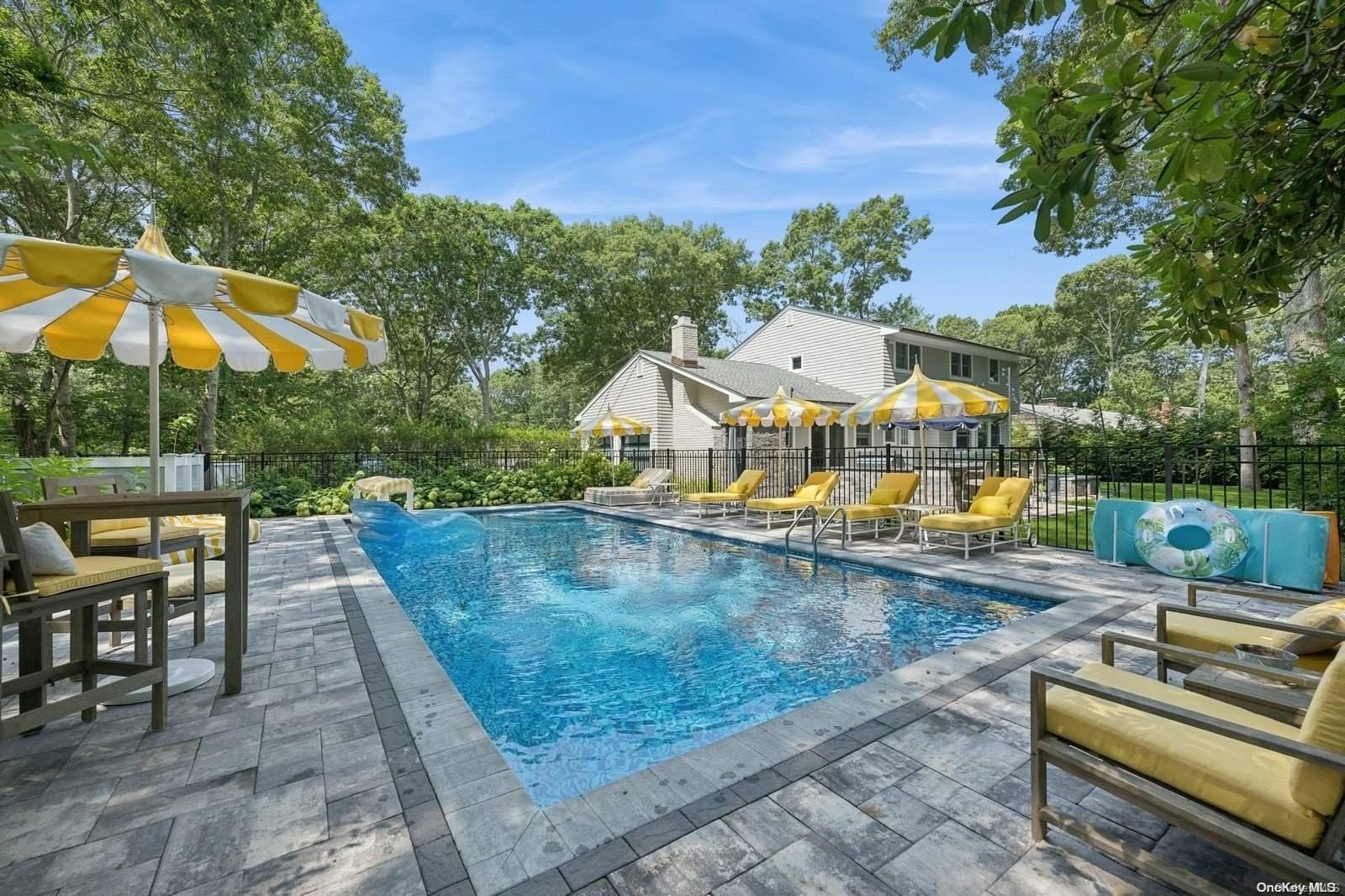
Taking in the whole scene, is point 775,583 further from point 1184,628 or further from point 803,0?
point 803,0

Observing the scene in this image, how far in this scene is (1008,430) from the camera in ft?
82.8

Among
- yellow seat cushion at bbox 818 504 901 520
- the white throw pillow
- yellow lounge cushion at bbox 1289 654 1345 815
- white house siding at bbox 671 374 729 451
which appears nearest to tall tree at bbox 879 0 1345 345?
yellow lounge cushion at bbox 1289 654 1345 815

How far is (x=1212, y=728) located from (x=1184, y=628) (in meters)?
2.06

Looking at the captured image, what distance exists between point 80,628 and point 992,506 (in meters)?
9.76

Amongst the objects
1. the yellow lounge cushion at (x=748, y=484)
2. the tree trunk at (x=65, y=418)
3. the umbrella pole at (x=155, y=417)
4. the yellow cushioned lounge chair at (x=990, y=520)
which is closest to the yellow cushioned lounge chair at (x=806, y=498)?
the yellow lounge cushion at (x=748, y=484)

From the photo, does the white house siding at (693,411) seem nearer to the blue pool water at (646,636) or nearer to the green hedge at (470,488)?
the green hedge at (470,488)

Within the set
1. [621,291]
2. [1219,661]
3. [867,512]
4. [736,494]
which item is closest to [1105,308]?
[621,291]

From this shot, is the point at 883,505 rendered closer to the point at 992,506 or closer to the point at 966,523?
the point at 992,506

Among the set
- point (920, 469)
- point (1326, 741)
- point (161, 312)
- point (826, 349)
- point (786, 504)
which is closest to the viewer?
point (1326, 741)

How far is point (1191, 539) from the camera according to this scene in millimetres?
6039

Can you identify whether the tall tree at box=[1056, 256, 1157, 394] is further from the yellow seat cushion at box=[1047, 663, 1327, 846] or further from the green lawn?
the yellow seat cushion at box=[1047, 663, 1327, 846]

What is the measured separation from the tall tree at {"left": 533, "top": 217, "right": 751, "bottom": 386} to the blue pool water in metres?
23.3

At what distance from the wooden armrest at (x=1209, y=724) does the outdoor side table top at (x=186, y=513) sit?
428 centimetres

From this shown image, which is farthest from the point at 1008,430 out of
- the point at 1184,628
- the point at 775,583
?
the point at 1184,628
